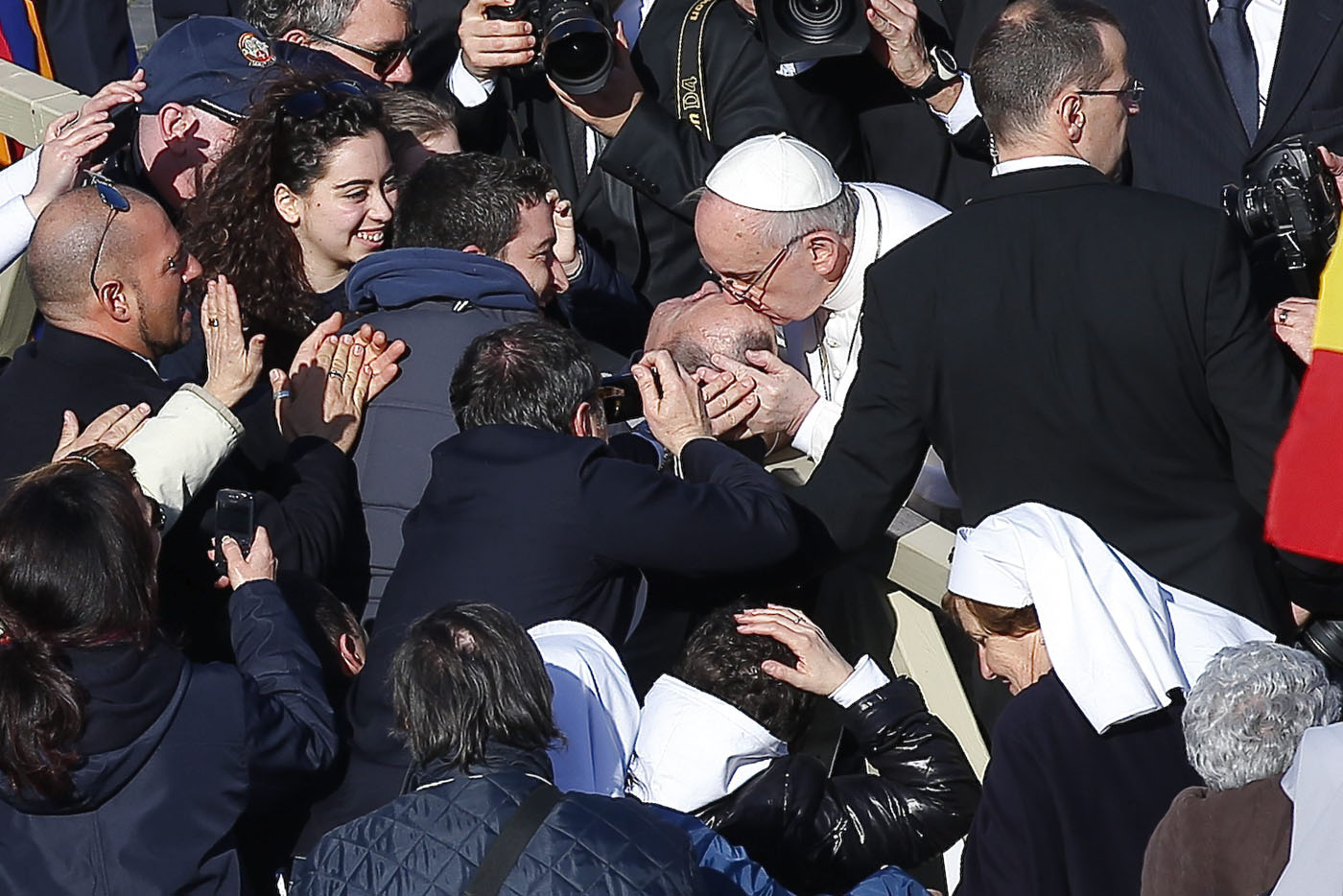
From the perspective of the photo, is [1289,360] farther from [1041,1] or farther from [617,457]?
[617,457]

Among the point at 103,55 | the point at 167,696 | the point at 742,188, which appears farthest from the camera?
the point at 103,55

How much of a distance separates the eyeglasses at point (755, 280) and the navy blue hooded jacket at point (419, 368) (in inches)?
17.9

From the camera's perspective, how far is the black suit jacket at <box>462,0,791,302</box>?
14.7 feet

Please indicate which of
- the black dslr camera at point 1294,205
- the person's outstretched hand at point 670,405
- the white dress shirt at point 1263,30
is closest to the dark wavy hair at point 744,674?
the person's outstretched hand at point 670,405

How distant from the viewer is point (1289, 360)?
131 inches

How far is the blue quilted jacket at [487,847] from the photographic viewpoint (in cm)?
240

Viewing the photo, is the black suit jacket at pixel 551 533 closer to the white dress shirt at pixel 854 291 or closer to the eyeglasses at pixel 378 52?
the white dress shirt at pixel 854 291

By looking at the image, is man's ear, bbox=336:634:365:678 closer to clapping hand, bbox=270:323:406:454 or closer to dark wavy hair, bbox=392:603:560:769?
clapping hand, bbox=270:323:406:454

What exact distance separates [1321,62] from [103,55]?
3718 millimetres

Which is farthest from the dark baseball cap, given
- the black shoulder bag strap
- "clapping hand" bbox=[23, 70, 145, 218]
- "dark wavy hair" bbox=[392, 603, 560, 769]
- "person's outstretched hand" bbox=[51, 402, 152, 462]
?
the black shoulder bag strap

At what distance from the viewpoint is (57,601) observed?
8.99 ft

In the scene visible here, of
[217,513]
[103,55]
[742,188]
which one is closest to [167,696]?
[217,513]

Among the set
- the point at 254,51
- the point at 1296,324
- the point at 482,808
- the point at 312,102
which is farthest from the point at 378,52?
the point at 482,808

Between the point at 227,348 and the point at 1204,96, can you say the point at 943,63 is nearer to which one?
the point at 1204,96
